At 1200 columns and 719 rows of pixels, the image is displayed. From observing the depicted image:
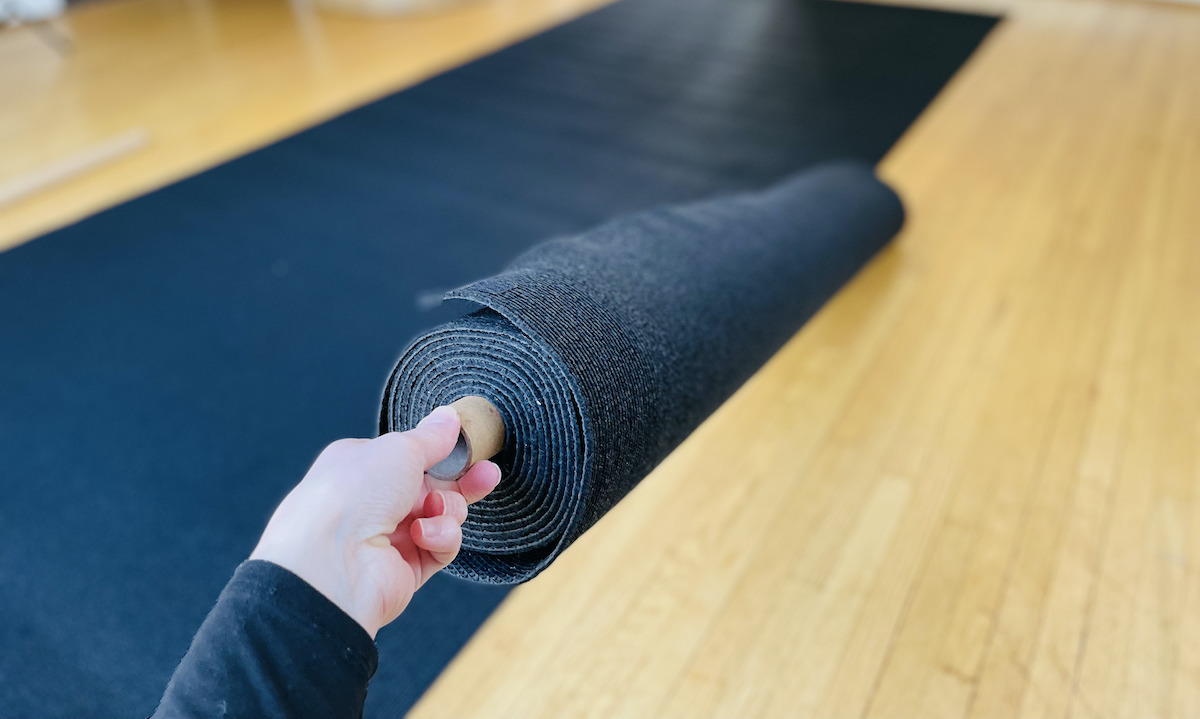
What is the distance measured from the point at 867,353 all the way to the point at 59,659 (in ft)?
4.38

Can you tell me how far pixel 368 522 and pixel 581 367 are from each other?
0.69 feet

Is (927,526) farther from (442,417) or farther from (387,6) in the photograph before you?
(387,6)

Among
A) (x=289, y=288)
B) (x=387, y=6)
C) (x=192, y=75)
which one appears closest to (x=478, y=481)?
(x=289, y=288)

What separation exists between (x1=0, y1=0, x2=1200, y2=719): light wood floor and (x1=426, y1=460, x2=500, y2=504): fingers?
426 mm

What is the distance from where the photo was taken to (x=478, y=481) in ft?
2.17

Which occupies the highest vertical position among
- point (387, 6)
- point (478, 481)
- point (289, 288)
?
point (478, 481)

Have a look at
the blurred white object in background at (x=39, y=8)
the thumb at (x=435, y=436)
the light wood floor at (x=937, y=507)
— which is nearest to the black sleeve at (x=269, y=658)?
the thumb at (x=435, y=436)

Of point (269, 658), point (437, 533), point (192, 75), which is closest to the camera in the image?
point (269, 658)

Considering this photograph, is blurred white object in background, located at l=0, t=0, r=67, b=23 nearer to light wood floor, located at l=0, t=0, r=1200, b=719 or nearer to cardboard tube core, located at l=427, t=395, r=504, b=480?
light wood floor, located at l=0, t=0, r=1200, b=719

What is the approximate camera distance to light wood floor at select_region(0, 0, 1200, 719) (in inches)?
38.7

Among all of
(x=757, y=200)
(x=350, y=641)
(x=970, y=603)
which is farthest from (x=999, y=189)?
(x=350, y=641)

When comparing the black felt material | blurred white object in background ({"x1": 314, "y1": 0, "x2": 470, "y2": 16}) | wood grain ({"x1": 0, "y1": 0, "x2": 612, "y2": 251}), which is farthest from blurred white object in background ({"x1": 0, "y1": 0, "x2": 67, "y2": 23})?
the black felt material

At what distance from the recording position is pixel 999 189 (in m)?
2.11

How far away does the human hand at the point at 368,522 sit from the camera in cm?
54
